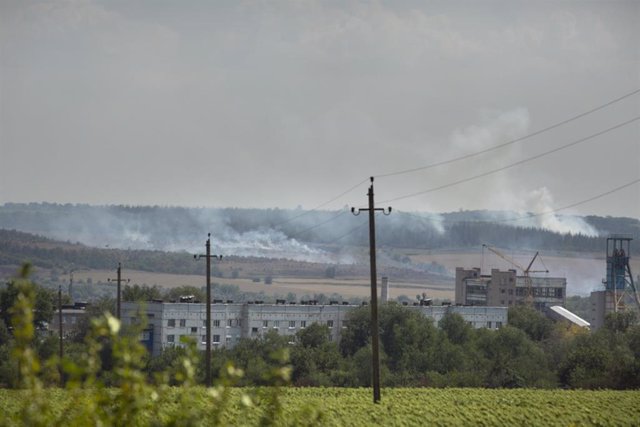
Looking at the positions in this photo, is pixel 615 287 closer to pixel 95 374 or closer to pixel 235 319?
pixel 235 319

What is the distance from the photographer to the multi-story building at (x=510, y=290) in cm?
19138

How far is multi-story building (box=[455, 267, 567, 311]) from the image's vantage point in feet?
628

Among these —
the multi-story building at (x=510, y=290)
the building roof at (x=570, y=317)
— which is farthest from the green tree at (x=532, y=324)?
the multi-story building at (x=510, y=290)

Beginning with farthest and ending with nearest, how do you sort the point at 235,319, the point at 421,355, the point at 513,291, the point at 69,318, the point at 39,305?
the point at 513,291, the point at 69,318, the point at 235,319, the point at 39,305, the point at 421,355

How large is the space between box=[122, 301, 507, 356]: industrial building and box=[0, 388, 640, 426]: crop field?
69.4 meters

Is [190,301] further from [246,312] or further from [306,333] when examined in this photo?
[306,333]

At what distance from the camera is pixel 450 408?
4216 centimetres

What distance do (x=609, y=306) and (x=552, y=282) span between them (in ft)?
123

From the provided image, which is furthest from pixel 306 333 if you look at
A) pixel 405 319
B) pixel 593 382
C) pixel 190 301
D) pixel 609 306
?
pixel 609 306

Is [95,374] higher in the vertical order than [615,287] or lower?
lower

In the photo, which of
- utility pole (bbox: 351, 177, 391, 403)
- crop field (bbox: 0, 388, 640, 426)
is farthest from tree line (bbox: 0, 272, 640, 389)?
utility pole (bbox: 351, 177, 391, 403)

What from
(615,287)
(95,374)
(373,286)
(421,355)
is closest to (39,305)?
(421,355)

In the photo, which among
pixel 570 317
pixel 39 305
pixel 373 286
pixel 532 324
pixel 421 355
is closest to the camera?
pixel 373 286

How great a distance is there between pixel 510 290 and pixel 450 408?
15242 cm
